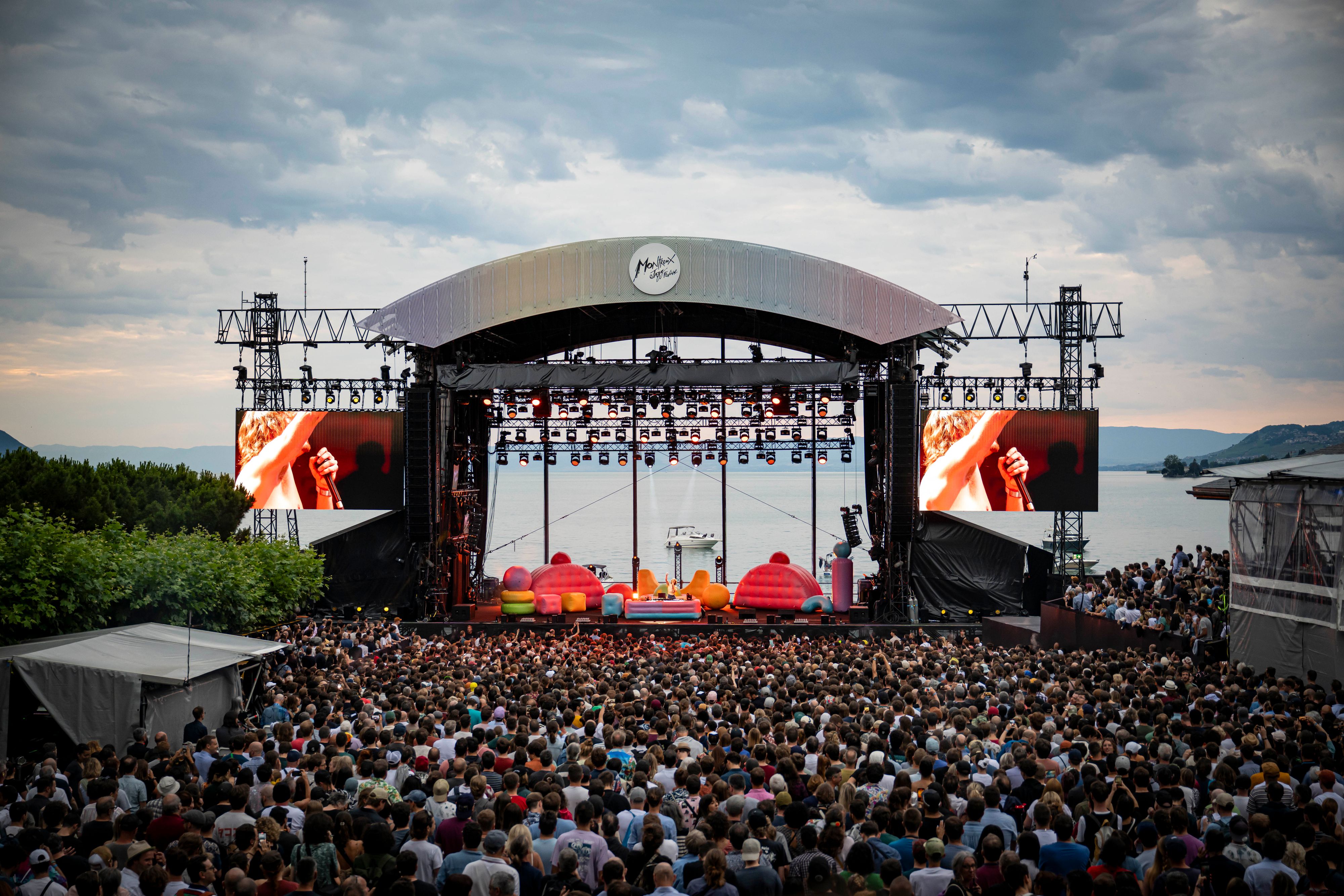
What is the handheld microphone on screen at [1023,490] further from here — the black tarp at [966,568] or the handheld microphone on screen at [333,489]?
the handheld microphone on screen at [333,489]

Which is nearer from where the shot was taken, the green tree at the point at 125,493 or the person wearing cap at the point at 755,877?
the person wearing cap at the point at 755,877

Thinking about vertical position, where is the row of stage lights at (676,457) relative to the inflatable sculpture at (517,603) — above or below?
above

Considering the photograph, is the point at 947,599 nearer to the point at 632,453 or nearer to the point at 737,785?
the point at 632,453

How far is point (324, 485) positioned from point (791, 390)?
542 inches

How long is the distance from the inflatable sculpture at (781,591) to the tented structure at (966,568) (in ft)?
10.2

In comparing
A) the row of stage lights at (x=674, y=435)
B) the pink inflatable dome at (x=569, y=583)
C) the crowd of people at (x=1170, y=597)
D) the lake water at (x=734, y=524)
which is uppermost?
the row of stage lights at (x=674, y=435)

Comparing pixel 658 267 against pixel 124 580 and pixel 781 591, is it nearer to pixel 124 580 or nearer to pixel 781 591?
pixel 781 591

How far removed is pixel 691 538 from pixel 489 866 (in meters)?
57.1

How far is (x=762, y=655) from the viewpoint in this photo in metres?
15.6

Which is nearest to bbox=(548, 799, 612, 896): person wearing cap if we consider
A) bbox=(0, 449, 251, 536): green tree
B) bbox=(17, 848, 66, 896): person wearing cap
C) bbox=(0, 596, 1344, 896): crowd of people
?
bbox=(0, 596, 1344, 896): crowd of people

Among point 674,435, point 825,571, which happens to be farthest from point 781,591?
point 825,571

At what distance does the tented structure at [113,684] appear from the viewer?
10.6m

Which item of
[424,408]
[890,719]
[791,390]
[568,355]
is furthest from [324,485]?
[890,719]

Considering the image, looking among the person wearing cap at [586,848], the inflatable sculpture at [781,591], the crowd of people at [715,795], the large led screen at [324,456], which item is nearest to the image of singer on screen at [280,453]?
the large led screen at [324,456]
